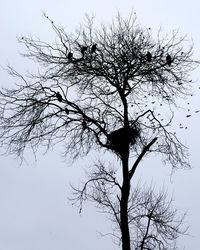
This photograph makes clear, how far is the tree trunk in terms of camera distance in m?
10.1

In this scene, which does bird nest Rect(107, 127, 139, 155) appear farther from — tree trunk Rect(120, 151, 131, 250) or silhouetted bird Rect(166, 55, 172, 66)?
silhouetted bird Rect(166, 55, 172, 66)

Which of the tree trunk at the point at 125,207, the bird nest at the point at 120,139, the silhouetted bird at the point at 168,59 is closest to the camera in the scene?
the tree trunk at the point at 125,207

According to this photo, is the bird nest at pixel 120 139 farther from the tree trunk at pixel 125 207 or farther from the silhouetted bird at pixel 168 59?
the silhouetted bird at pixel 168 59

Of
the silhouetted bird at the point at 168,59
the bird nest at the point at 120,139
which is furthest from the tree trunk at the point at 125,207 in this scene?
the silhouetted bird at the point at 168,59

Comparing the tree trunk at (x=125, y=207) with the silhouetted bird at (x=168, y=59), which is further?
the silhouetted bird at (x=168, y=59)

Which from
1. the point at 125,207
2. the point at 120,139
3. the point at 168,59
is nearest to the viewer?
the point at 125,207

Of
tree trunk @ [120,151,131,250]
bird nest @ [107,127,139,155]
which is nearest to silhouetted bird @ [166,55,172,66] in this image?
bird nest @ [107,127,139,155]

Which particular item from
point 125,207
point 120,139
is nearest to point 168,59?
point 120,139

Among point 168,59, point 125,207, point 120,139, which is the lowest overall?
point 125,207

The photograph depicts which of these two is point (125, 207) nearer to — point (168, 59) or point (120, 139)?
point (120, 139)

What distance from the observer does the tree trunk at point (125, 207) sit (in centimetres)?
1010

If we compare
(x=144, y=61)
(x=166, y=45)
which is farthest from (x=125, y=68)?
(x=166, y=45)

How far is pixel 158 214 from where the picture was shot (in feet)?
38.8

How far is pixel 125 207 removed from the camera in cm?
1041
